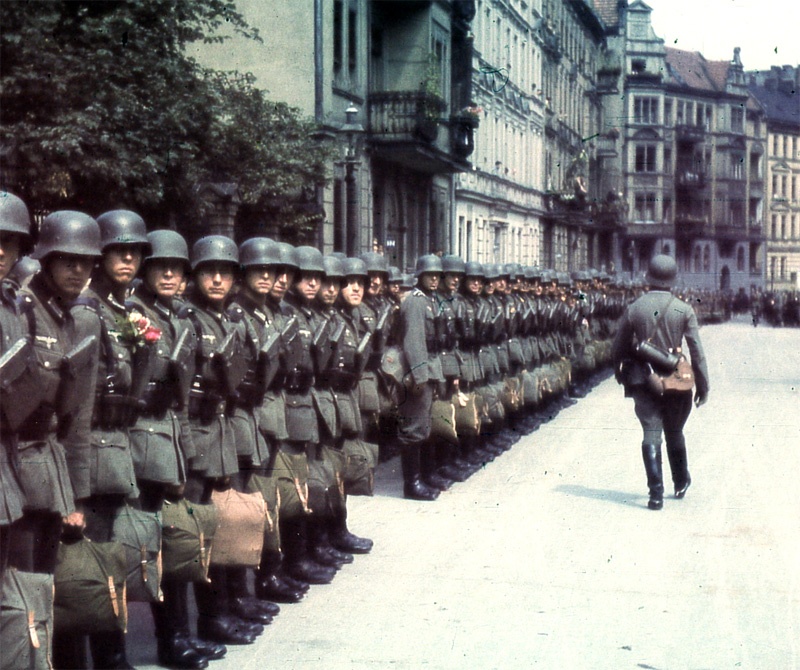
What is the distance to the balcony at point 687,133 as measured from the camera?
101 m

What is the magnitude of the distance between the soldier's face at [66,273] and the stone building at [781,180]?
349 ft

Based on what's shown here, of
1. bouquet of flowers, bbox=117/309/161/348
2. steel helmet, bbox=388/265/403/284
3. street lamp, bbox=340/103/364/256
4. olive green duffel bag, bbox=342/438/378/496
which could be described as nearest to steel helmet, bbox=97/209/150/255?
bouquet of flowers, bbox=117/309/161/348

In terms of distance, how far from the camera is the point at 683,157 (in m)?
104

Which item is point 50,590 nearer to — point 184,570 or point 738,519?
point 184,570

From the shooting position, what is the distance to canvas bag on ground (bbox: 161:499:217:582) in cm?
712

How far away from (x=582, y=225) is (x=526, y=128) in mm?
14227

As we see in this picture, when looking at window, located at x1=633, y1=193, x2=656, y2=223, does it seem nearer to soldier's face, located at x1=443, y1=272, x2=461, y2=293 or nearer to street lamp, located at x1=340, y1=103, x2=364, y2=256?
street lamp, located at x1=340, y1=103, x2=364, y2=256

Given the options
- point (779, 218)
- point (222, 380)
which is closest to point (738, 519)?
point (222, 380)

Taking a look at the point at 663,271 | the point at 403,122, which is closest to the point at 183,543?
the point at 663,271

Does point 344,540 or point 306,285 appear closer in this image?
point 306,285

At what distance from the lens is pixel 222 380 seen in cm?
759

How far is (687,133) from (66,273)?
3875 inches

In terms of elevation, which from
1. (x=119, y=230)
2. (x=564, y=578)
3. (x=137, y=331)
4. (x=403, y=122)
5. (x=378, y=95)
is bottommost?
(x=564, y=578)

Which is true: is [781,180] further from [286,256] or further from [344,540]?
[286,256]
